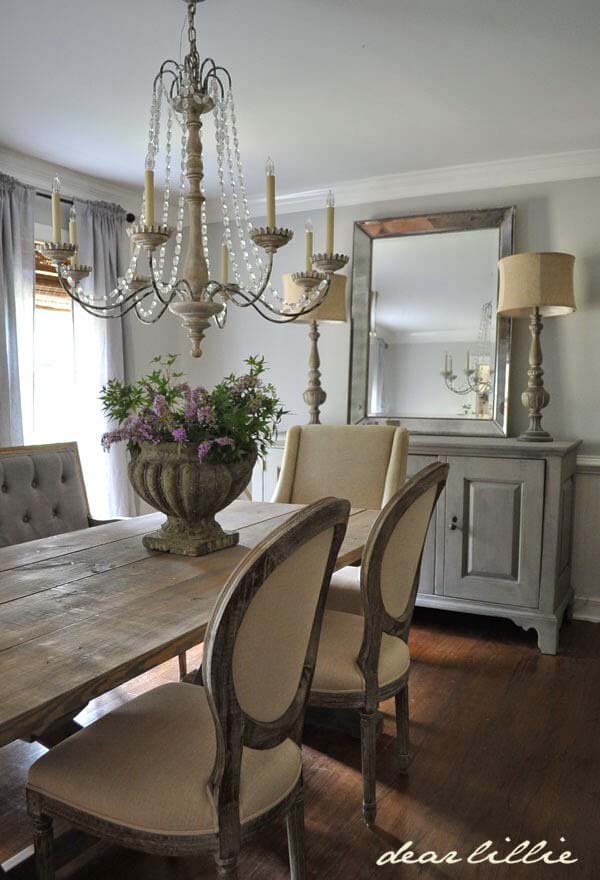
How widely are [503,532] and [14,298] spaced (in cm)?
262

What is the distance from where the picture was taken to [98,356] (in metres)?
4.06

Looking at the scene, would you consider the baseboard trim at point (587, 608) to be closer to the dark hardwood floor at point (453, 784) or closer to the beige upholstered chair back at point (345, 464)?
the dark hardwood floor at point (453, 784)

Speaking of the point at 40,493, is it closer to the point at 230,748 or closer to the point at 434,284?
the point at 230,748

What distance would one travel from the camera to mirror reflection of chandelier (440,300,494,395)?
3.79 metres

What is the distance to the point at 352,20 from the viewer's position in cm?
225

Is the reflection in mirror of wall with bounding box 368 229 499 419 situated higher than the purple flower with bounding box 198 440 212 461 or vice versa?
the reflection in mirror of wall with bounding box 368 229 499 419

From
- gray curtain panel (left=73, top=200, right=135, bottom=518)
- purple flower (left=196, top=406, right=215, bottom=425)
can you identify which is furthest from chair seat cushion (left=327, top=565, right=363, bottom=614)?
gray curtain panel (left=73, top=200, right=135, bottom=518)

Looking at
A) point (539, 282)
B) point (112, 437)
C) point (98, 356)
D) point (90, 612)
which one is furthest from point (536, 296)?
point (90, 612)

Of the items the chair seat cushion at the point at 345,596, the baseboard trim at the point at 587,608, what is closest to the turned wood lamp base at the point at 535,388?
the baseboard trim at the point at 587,608

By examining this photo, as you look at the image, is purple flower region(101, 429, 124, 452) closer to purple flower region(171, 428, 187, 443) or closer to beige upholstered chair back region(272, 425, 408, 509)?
purple flower region(171, 428, 187, 443)

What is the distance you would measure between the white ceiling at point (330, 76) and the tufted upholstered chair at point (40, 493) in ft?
4.61

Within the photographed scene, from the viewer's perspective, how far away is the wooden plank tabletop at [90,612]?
1095 millimetres

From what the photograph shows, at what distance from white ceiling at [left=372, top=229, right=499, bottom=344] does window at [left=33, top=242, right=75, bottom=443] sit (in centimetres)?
178

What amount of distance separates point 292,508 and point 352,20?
1696mm
